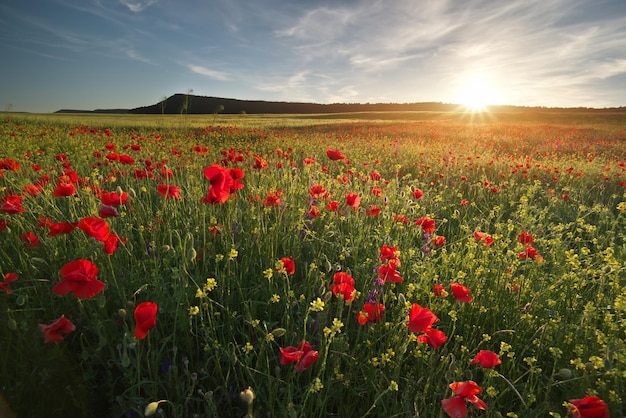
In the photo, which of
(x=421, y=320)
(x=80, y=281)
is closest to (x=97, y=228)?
(x=80, y=281)

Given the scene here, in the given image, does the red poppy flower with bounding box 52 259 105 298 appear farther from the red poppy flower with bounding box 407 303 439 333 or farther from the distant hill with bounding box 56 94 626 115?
the distant hill with bounding box 56 94 626 115

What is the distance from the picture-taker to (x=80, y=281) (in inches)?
47.9

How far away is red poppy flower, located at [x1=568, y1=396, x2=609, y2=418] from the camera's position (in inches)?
40.1

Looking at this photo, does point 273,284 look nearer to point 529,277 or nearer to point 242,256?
point 242,256

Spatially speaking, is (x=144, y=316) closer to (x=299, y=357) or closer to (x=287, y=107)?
(x=299, y=357)

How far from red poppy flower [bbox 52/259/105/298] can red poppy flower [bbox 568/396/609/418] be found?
155cm

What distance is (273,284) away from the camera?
2.01 metres

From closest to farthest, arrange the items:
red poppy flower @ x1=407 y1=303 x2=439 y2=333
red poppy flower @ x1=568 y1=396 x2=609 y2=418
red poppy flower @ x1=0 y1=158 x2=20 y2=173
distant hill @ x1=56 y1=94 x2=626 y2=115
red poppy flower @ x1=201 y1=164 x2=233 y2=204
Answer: red poppy flower @ x1=568 y1=396 x2=609 y2=418
red poppy flower @ x1=407 y1=303 x2=439 y2=333
red poppy flower @ x1=201 y1=164 x2=233 y2=204
red poppy flower @ x1=0 y1=158 x2=20 y2=173
distant hill @ x1=56 y1=94 x2=626 y2=115

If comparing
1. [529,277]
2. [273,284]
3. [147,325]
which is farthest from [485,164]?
[147,325]

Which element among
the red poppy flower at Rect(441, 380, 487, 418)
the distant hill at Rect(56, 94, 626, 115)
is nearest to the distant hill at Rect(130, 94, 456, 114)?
the distant hill at Rect(56, 94, 626, 115)

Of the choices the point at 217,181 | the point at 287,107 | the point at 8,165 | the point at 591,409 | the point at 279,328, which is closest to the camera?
the point at 591,409

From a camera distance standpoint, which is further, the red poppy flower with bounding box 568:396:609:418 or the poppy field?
the poppy field

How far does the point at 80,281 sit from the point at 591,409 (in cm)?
167

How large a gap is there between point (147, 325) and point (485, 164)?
7.40 meters
